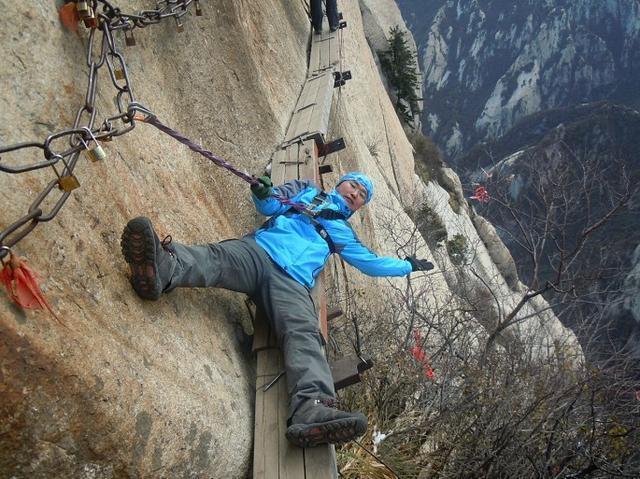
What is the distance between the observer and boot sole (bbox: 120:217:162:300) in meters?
2.49

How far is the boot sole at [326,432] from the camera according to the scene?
2668 millimetres

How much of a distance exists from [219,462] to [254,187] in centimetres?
187

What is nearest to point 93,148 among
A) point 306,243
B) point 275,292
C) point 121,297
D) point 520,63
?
point 121,297

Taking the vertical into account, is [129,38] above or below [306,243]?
above

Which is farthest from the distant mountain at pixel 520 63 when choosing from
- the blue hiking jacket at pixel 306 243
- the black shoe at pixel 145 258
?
the black shoe at pixel 145 258

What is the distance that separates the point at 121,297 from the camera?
8.47 feet

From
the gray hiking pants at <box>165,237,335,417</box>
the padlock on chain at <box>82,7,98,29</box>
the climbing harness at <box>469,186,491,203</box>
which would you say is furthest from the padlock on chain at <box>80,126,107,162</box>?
the climbing harness at <box>469,186,491,203</box>

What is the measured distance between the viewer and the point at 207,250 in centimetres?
327

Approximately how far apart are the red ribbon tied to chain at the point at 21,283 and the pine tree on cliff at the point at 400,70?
952 inches

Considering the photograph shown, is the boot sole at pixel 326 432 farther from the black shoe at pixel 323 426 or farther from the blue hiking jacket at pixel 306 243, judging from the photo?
the blue hiking jacket at pixel 306 243

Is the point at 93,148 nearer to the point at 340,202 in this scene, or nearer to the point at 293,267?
the point at 293,267

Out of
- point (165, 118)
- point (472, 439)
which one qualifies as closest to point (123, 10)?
point (165, 118)

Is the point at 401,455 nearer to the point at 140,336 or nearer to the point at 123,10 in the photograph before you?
the point at 140,336

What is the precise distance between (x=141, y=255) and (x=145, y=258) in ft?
0.08
